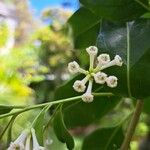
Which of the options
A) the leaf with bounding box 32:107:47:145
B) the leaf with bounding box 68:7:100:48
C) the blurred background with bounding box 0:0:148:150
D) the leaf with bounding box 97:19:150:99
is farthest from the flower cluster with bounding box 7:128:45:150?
the blurred background with bounding box 0:0:148:150

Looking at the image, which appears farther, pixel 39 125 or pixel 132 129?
pixel 132 129

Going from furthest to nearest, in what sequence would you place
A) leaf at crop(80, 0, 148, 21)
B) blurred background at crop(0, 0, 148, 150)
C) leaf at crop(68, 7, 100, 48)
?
blurred background at crop(0, 0, 148, 150)
leaf at crop(68, 7, 100, 48)
leaf at crop(80, 0, 148, 21)

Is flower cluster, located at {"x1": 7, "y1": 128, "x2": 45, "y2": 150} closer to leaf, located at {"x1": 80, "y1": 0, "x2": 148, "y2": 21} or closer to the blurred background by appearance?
leaf, located at {"x1": 80, "y1": 0, "x2": 148, "y2": 21}

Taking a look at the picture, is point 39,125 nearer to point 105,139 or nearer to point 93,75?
point 93,75

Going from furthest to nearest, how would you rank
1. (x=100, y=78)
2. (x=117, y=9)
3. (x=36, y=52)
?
(x=36, y=52) < (x=117, y=9) < (x=100, y=78)

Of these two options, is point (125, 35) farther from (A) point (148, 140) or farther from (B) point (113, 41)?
(A) point (148, 140)

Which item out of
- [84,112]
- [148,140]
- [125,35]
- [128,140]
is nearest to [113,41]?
[125,35]

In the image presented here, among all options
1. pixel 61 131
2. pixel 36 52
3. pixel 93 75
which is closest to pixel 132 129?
pixel 61 131
